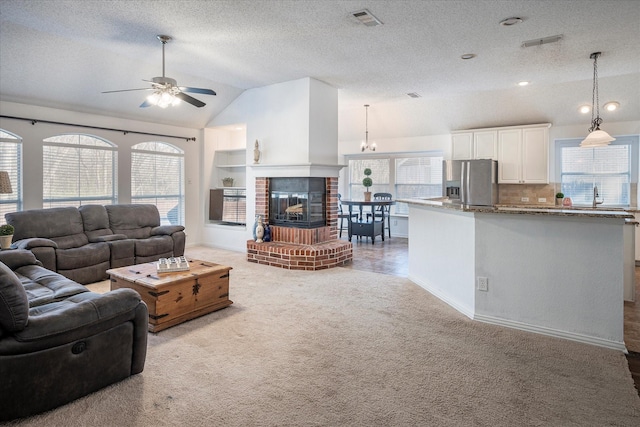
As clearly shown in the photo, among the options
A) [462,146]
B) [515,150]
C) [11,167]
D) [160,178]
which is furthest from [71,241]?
[515,150]

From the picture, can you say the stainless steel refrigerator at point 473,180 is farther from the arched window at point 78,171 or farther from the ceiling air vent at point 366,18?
the arched window at point 78,171

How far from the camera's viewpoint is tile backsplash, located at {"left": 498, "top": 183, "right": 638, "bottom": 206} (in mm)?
7086

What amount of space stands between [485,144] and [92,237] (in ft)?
22.5

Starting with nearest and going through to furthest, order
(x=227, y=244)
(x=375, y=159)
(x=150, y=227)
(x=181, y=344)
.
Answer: (x=181, y=344)
(x=150, y=227)
(x=227, y=244)
(x=375, y=159)

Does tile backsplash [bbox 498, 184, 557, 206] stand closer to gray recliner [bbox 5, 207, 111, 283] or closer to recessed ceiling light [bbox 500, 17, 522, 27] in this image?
recessed ceiling light [bbox 500, 17, 522, 27]

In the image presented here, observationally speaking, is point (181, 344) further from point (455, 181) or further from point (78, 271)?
point (455, 181)

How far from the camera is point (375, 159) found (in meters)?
9.39

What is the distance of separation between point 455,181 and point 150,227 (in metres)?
5.67

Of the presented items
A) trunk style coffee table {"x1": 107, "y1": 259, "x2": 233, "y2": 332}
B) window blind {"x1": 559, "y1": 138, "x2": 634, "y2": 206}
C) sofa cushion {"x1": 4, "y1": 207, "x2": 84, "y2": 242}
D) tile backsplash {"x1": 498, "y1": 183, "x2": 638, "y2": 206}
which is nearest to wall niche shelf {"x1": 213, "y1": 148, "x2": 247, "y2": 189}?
sofa cushion {"x1": 4, "y1": 207, "x2": 84, "y2": 242}

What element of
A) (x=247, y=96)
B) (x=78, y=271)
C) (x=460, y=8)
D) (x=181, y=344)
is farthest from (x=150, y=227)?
(x=460, y=8)

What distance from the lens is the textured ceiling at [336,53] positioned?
3.54 m

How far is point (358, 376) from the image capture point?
2.53 m

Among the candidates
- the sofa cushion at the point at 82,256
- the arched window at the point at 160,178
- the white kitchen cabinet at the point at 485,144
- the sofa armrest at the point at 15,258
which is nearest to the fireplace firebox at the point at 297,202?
the arched window at the point at 160,178

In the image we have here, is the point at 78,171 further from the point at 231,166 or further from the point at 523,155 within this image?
the point at 523,155
